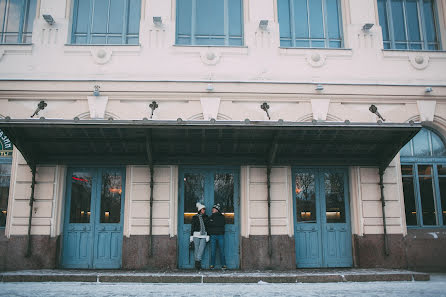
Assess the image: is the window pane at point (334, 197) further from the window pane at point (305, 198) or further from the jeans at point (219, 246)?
the jeans at point (219, 246)

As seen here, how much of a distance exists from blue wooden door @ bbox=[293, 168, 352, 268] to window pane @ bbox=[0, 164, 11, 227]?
26.9 feet

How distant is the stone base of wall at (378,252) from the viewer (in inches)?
405

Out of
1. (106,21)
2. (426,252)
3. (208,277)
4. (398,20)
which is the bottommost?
(208,277)

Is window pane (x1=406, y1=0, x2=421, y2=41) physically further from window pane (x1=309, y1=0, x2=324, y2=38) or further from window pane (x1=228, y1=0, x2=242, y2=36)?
window pane (x1=228, y1=0, x2=242, y2=36)

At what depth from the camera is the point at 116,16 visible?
37.5 ft

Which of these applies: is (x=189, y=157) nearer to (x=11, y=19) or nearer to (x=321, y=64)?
(x=321, y=64)

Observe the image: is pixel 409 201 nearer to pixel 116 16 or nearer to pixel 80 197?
pixel 80 197

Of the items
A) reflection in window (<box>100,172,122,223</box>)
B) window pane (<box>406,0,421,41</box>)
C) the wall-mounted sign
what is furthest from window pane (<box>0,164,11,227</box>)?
window pane (<box>406,0,421,41</box>)

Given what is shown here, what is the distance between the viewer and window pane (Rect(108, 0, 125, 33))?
37.2ft

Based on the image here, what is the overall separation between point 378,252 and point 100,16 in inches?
420

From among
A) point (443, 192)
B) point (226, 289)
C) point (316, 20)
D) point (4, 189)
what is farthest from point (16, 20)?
point (443, 192)

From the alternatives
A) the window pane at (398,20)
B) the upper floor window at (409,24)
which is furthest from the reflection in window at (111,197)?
the window pane at (398,20)

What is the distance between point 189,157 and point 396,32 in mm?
7688

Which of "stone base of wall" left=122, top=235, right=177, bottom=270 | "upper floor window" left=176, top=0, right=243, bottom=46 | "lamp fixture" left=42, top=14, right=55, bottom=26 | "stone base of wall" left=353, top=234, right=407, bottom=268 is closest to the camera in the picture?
"stone base of wall" left=122, top=235, right=177, bottom=270
